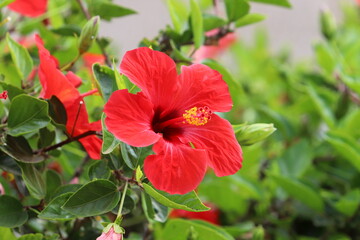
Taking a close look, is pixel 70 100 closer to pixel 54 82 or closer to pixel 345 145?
pixel 54 82

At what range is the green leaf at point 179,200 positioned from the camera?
62cm

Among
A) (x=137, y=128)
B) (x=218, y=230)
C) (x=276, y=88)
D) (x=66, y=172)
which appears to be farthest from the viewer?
(x=276, y=88)

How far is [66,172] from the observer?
106cm

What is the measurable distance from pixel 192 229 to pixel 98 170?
0.60 ft

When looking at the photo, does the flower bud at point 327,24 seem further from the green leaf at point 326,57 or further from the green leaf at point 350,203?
the green leaf at point 350,203

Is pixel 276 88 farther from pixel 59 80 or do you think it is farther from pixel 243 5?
pixel 59 80

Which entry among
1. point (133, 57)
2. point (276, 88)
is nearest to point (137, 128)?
point (133, 57)

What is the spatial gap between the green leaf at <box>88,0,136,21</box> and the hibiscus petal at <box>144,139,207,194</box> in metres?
0.34

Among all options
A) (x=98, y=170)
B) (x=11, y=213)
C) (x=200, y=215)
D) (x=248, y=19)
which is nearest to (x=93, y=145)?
(x=98, y=170)

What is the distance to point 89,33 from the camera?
0.79 meters

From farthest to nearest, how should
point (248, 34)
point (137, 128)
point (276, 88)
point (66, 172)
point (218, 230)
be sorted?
point (248, 34), point (276, 88), point (66, 172), point (218, 230), point (137, 128)

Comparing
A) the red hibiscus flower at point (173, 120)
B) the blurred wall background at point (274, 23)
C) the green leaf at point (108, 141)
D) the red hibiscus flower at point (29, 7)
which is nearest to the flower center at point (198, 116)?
the red hibiscus flower at point (173, 120)

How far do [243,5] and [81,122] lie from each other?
0.35 m

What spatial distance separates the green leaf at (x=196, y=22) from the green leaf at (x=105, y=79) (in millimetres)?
197
